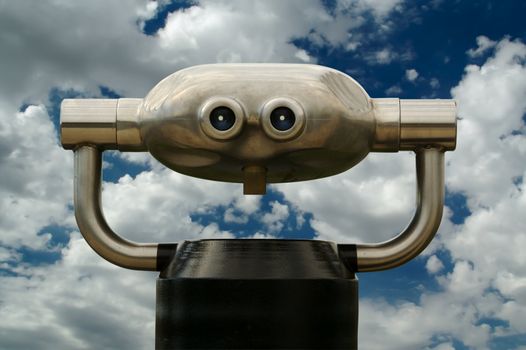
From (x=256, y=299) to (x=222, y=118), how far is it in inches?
18.0

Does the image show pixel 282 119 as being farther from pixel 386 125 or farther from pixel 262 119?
pixel 386 125

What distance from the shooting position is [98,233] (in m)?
2.33

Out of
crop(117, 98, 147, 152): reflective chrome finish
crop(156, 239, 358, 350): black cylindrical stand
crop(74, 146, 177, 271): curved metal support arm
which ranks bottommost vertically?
crop(156, 239, 358, 350): black cylindrical stand

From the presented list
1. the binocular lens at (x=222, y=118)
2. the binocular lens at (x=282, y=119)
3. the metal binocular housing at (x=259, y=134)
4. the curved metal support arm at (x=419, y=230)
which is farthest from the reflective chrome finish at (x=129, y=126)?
the curved metal support arm at (x=419, y=230)

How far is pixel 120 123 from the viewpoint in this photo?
233cm

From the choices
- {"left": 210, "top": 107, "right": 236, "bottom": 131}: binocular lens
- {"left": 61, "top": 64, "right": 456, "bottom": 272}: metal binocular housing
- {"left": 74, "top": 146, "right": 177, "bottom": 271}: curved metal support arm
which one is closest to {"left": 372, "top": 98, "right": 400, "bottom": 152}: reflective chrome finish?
{"left": 61, "top": 64, "right": 456, "bottom": 272}: metal binocular housing

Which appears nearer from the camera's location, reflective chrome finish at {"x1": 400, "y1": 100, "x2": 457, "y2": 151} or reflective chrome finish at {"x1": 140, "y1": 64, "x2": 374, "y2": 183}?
reflective chrome finish at {"x1": 140, "y1": 64, "x2": 374, "y2": 183}

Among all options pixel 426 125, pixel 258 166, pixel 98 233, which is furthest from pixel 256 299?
pixel 426 125

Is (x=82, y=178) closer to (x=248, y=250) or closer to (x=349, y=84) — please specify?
(x=248, y=250)

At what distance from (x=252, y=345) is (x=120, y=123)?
2.38ft

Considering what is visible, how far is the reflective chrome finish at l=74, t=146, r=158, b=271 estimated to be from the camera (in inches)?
92.1

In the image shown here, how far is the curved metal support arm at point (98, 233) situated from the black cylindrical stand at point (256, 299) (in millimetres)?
145

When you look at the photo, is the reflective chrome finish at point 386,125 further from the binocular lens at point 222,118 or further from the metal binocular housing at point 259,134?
the binocular lens at point 222,118

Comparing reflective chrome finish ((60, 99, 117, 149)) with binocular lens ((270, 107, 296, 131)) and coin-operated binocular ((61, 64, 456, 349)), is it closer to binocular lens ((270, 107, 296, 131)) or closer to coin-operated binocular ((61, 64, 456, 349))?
coin-operated binocular ((61, 64, 456, 349))
